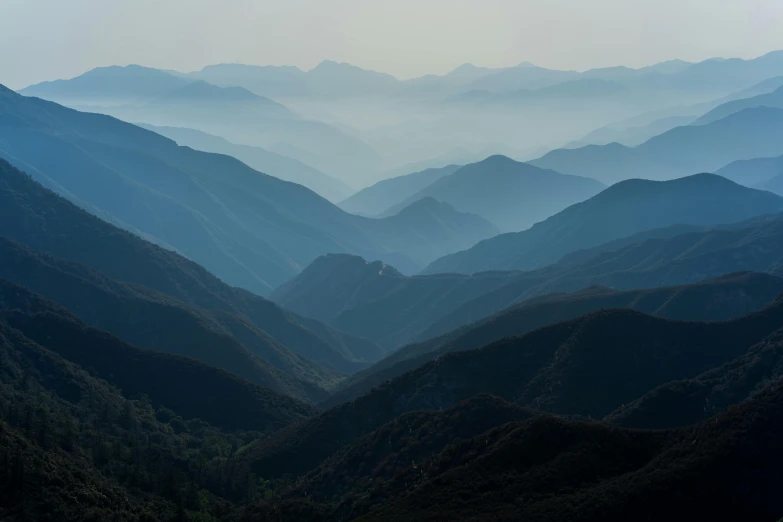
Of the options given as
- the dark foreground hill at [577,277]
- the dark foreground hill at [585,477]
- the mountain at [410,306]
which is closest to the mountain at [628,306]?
the dark foreground hill at [577,277]

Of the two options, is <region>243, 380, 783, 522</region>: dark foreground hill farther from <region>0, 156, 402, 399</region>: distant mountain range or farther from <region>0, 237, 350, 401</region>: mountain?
<region>0, 156, 402, 399</region>: distant mountain range

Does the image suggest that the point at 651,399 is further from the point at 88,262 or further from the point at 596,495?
the point at 88,262

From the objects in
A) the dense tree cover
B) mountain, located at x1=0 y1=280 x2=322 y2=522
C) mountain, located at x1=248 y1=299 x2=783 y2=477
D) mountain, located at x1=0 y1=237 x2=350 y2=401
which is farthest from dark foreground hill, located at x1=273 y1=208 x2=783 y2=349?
the dense tree cover

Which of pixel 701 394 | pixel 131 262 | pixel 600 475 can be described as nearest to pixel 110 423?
pixel 600 475

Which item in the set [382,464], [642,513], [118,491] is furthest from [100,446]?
[642,513]

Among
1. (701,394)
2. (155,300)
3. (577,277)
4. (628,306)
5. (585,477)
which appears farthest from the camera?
(577,277)

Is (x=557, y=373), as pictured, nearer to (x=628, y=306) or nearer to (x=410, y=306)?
(x=628, y=306)

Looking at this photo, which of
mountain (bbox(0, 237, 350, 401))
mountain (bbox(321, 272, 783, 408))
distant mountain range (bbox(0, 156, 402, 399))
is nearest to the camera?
mountain (bbox(321, 272, 783, 408))
